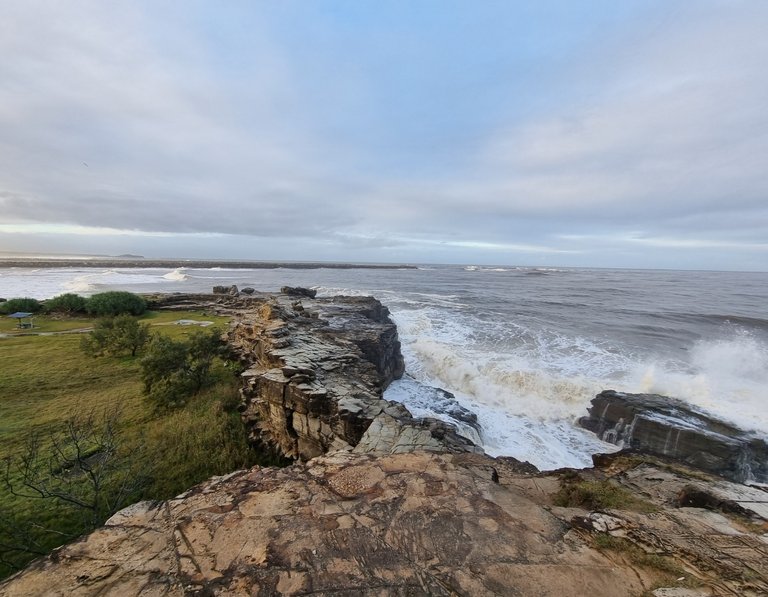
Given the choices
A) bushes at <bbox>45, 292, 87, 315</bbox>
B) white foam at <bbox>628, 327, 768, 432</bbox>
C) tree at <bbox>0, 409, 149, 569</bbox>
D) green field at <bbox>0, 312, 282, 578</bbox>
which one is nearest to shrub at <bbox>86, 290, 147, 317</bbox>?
bushes at <bbox>45, 292, 87, 315</bbox>

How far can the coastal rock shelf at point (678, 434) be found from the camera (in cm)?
1006

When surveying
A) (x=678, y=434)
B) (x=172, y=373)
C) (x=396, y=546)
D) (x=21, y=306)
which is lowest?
(x=678, y=434)

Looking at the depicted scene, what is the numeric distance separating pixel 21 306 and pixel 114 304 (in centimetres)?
661

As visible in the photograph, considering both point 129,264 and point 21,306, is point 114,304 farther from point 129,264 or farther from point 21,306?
point 129,264

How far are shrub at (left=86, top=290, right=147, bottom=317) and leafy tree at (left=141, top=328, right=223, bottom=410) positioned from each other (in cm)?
1782

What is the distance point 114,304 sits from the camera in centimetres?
2791

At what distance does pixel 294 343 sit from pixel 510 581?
429 inches

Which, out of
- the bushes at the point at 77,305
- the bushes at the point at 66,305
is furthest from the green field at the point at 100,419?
the bushes at the point at 66,305

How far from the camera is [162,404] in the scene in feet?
40.0

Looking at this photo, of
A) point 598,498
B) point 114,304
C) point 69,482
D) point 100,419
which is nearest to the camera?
point 598,498

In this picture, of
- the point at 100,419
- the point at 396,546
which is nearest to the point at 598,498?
the point at 396,546

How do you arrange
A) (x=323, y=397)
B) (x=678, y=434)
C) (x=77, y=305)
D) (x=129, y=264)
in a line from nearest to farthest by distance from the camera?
1. (x=323, y=397)
2. (x=678, y=434)
3. (x=77, y=305)
4. (x=129, y=264)

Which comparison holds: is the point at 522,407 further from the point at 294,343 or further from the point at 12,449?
the point at 12,449

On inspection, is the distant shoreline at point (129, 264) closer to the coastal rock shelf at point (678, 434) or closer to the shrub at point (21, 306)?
the shrub at point (21, 306)
